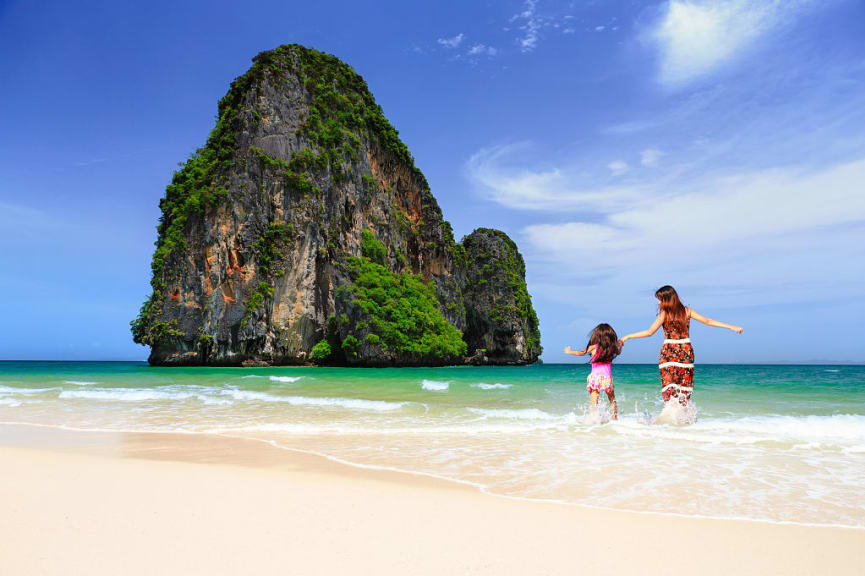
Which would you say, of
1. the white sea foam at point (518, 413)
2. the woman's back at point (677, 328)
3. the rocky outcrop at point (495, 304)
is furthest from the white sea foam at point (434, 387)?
the rocky outcrop at point (495, 304)

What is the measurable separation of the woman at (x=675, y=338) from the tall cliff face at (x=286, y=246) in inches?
1298

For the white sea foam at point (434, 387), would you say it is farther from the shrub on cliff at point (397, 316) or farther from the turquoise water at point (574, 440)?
the shrub on cliff at point (397, 316)

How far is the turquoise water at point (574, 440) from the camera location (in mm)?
3973

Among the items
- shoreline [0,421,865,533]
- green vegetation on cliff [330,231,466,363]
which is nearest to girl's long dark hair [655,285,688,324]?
shoreline [0,421,865,533]

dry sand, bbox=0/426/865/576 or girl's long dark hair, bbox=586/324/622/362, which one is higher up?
girl's long dark hair, bbox=586/324/622/362

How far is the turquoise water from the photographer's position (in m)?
3.97

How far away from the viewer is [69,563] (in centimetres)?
238

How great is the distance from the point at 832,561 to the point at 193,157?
5179 centimetres

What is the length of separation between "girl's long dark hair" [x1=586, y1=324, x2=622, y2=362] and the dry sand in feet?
13.4

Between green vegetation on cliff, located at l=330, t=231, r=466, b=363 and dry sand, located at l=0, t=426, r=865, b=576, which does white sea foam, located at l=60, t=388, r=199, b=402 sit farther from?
green vegetation on cliff, located at l=330, t=231, r=466, b=363

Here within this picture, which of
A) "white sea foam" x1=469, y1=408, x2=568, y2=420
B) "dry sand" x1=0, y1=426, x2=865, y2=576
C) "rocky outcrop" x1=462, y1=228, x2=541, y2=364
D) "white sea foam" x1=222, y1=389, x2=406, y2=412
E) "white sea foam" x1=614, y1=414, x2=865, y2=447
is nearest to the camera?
"dry sand" x1=0, y1=426, x2=865, y2=576

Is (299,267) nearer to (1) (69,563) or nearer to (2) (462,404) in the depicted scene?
(2) (462,404)

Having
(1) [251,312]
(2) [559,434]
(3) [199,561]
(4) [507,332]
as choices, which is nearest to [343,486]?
(3) [199,561]

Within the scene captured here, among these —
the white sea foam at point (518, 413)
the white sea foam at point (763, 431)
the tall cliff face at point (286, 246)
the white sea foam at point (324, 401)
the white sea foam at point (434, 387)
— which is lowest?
the white sea foam at point (434, 387)
